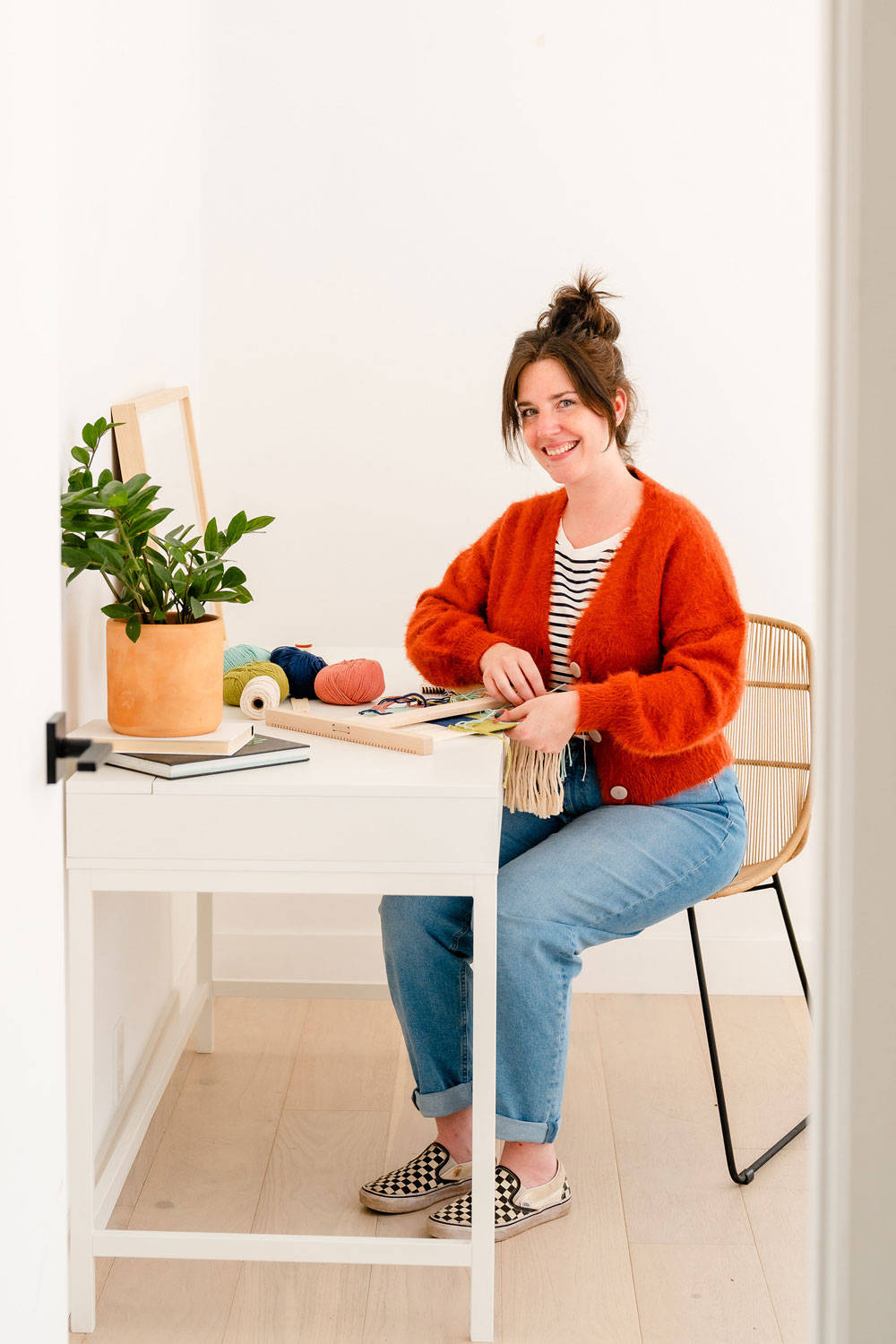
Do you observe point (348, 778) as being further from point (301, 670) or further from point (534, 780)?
point (301, 670)

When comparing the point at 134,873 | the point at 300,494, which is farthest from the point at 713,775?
the point at 300,494

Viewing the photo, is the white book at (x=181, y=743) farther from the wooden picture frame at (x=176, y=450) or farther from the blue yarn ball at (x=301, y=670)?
the blue yarn ball at (x=301, y=670)

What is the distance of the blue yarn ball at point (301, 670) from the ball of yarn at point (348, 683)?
1.4 inches

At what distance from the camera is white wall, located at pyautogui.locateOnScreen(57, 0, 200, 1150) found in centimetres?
159

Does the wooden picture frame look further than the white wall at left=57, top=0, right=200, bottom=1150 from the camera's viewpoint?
Yes

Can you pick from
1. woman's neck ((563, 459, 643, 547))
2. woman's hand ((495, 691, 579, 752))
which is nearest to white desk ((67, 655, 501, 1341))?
woman's hand ((495, 691, 579, 752))

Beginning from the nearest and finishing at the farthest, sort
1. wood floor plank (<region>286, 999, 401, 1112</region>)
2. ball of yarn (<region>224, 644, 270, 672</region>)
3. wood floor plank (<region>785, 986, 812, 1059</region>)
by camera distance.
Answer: ball of yarn (<region>224, 644, 270, 672</region>), wood floor plank (<region>286, 999, 401, 1112</region>), wood floor plank (<region>785, 986, 812, 1059</region>)

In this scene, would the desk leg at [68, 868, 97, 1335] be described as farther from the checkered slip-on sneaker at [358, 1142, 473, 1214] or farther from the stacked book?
the checkered slip-on sneaker at [358, 1142, 473, 1214]

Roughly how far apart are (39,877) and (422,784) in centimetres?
57

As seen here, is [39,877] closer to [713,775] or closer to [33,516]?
[33,516]

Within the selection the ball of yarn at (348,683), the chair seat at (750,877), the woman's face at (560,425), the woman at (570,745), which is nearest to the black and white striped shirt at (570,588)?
the woman at (570,745)

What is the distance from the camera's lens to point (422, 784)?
1.43 metres

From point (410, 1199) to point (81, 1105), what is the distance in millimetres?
525

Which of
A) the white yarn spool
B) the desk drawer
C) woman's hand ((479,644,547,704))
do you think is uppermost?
woman's hand ((479,644,547,704))
